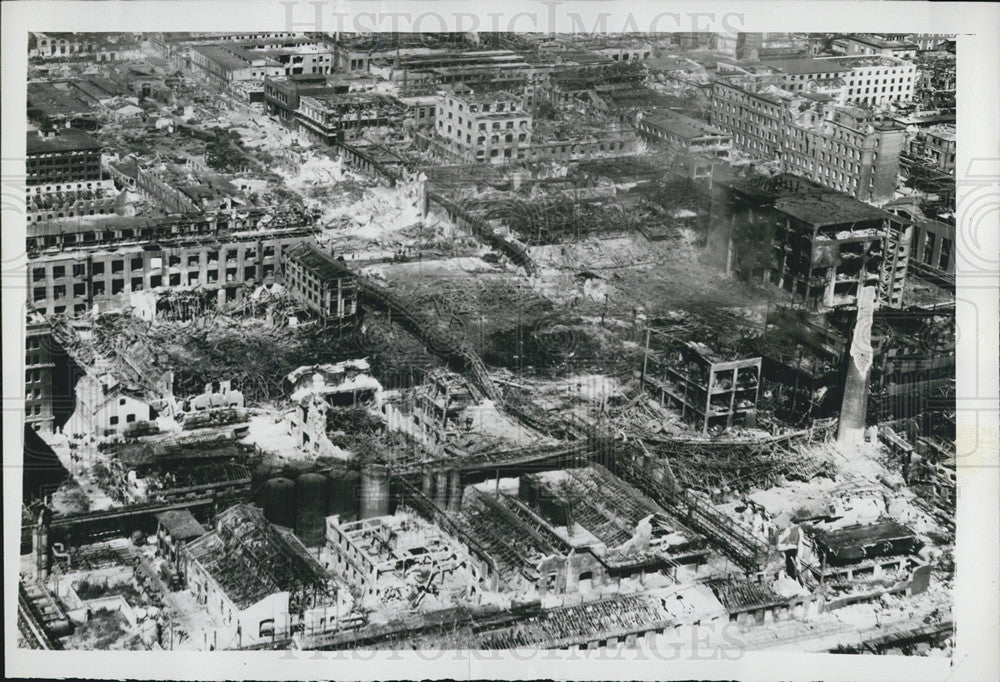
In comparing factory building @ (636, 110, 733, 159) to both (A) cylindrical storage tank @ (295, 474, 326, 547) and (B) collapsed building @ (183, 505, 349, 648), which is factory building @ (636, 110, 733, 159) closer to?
(A) cylindrical storage tank @ (295, 474, 326, 547)

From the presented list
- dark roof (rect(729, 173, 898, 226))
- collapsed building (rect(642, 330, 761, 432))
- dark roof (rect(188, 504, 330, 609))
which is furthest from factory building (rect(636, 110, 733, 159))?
dark roof (rect(188, 504, 330, 609))

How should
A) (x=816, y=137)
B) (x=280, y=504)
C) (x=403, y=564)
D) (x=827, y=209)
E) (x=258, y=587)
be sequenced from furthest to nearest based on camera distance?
(x=816, y=137)
(x=827, y=209)
(x=280, y=504)
(x=403, y=564)
(x=258, y=587)

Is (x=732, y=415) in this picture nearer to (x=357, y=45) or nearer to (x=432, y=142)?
(x=432, y=142)

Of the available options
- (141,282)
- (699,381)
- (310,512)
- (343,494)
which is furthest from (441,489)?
(141,282)

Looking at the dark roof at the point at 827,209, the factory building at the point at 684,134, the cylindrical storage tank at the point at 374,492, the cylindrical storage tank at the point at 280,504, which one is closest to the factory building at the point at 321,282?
the cylindrical storage tank at the point at 374,492

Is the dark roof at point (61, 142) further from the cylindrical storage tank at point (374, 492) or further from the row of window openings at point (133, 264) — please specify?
the cylindrical storage tank at point (374, 492)

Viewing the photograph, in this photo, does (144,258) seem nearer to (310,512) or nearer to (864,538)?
(310,512)

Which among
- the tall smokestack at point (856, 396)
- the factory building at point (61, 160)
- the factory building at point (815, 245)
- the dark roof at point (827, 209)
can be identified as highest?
the factory building at point (61, 160)

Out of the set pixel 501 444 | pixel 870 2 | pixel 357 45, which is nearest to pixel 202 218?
pixel 357 45
